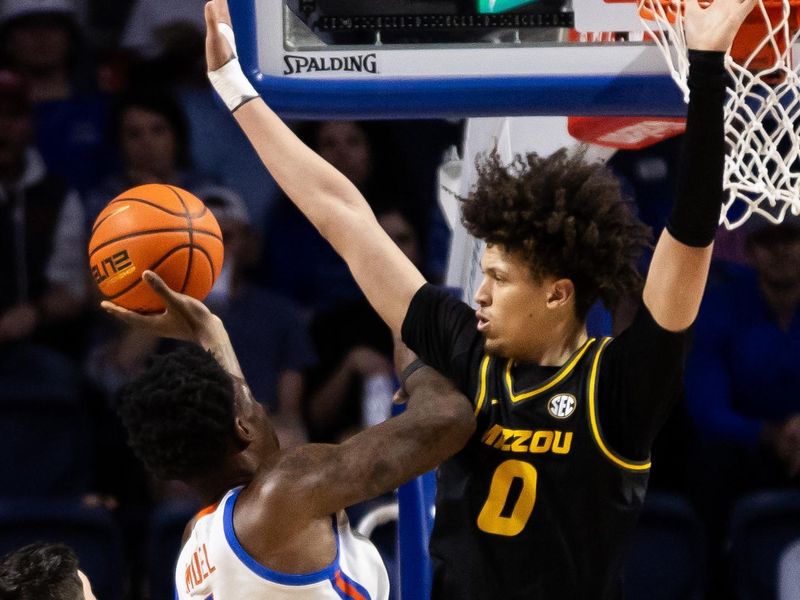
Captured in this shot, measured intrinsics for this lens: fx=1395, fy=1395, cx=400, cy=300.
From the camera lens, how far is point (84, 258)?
563 cm

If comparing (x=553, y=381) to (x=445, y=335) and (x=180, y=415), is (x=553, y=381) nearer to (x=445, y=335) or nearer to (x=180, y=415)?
(x=445, y=335)

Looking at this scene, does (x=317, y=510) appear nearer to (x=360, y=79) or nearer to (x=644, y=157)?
(x=360, y=79)

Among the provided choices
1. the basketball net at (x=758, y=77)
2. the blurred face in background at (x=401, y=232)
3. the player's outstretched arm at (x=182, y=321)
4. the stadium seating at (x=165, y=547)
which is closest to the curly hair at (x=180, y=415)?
the player's outstretched arm at (x=182, y=321)

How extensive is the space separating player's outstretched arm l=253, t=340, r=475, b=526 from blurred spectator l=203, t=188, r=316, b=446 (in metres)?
2.86

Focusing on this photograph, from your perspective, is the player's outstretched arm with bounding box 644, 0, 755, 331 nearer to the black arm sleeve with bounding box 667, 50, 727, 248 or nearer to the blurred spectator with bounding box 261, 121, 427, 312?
the black arm sleeve with bounding box 667, 50, 727, 248

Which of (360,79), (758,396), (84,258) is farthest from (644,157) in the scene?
(360,79)

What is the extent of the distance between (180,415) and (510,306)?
2.13 ft

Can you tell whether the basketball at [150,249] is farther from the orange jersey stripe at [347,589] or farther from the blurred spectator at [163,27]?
the blurred spectator at [163,27]

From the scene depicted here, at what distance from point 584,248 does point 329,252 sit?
354 cm

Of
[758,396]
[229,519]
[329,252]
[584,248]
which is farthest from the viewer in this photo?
[329,252]

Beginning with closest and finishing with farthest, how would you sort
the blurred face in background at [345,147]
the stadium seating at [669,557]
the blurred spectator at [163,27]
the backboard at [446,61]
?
the backboard at [446,61], the stadium seating at [669,557], the blurred face in background at [345,147], the blurred spectator at [163,27]

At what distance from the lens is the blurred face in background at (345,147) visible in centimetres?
580

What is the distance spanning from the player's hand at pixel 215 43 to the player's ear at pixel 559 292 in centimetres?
81

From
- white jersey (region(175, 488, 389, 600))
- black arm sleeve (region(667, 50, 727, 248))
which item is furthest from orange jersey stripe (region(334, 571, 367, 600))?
black arm sleeve (region(667, 50, 727, 248))
